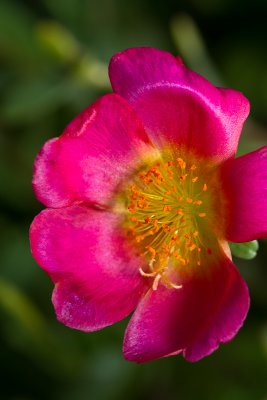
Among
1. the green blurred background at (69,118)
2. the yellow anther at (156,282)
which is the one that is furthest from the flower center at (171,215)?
the green blurred background at (69,118)

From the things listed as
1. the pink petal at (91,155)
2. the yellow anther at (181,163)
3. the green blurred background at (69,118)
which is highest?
the pink petal at (91,155)

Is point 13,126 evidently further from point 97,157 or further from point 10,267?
point 97,157

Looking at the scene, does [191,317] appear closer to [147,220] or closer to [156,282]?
[156,282]

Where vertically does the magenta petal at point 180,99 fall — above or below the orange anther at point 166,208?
above

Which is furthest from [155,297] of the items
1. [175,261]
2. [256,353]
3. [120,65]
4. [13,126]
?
[13,126]

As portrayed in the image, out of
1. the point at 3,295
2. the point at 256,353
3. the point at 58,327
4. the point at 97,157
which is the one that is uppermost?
the point at 97,157

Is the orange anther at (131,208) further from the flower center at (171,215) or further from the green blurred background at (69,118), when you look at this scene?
the green blurred background at (69,118)

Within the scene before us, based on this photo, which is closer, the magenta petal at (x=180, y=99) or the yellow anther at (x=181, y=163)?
the magenta petal at (x=180, y=99)
